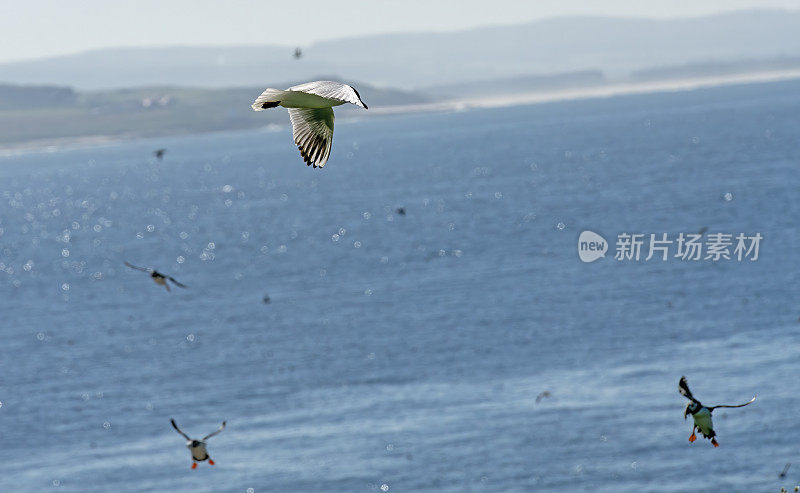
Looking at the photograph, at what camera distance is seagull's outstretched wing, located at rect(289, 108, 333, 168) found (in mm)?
11852

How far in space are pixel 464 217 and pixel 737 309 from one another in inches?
2987

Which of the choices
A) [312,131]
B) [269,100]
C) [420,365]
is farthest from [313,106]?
[420,365]

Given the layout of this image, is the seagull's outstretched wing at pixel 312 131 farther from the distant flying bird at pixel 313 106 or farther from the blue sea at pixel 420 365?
the blue sea at pixel 420 365

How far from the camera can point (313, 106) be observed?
10.5 metres

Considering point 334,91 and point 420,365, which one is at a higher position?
point 420,365

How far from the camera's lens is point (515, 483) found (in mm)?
50906

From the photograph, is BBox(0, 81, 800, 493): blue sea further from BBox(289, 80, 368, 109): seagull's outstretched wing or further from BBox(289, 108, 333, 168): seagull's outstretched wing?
BBox(289, 80, 368, 109): seagull's outstretched wing

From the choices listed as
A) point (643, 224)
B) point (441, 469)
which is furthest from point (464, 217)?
point (441, 469)

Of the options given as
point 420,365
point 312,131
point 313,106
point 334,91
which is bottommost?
point 334,91

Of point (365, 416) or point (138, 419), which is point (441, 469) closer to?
point (365, 416)

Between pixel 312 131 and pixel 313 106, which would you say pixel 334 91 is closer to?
pixel 313 106

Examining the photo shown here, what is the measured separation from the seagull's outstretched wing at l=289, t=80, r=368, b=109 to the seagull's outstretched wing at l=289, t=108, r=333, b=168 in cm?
130

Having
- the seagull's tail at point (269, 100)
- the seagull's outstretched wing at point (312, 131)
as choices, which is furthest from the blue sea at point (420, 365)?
the seagull's tail at point (269, 100)

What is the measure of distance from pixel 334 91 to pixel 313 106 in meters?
0.69
